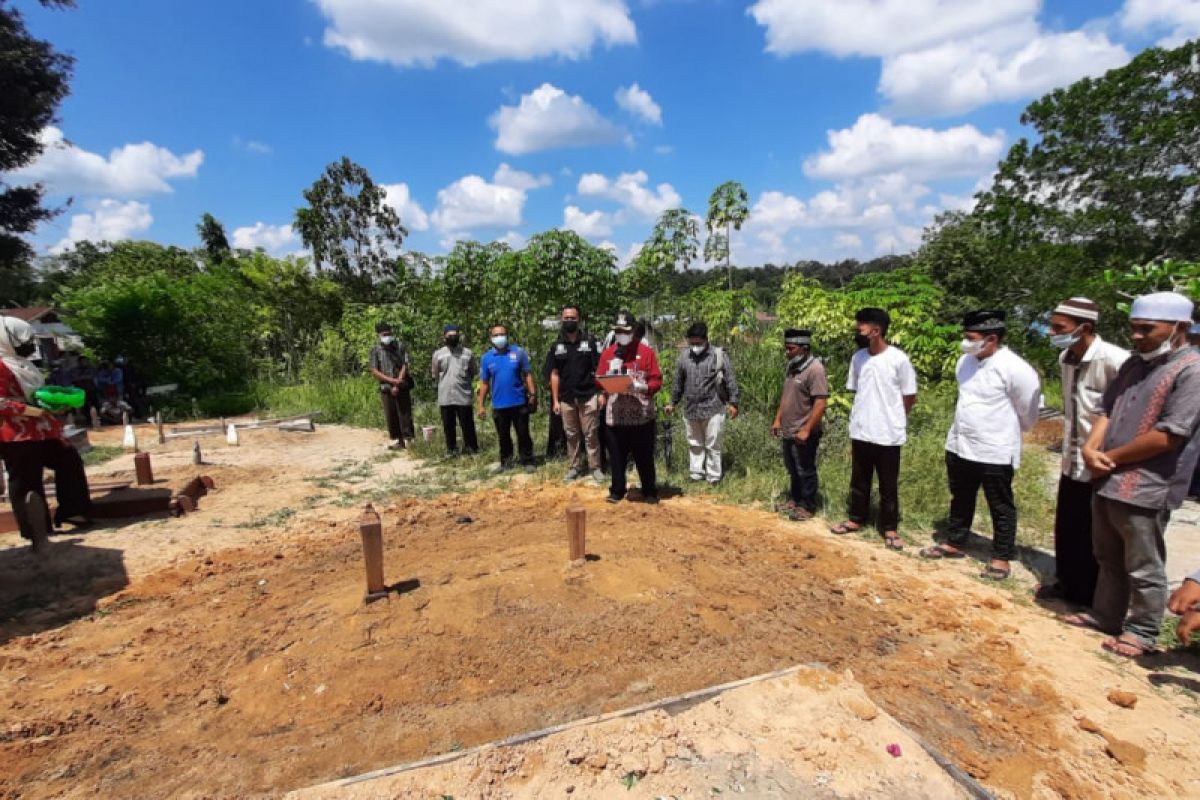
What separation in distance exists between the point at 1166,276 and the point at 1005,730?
6.29 metres

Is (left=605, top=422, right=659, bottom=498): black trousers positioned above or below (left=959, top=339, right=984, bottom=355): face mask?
below

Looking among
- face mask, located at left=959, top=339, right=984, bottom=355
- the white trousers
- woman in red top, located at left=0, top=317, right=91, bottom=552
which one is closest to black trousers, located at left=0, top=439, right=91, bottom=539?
woman in red top, located at left=0, top=317, right=91, bottom=552

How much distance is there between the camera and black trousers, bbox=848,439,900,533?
174 inches

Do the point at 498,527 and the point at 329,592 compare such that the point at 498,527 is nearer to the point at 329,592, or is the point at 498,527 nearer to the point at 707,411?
the point at 329,592

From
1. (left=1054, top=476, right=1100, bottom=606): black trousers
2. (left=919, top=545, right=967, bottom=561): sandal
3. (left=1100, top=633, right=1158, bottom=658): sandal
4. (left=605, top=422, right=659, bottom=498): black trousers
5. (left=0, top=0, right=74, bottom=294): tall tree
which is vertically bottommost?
(left=1100, top=633, right=1158, bottom=658): sandal

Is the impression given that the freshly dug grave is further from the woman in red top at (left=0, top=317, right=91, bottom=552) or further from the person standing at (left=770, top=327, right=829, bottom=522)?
the woman in red top at (left=0, top=317, right=91, bottom=552)

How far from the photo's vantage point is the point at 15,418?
14.9ft

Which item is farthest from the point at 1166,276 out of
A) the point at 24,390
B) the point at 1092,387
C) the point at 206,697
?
the point at 24,390

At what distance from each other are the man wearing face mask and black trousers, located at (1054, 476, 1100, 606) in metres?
0.39

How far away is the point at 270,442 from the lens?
937 cm

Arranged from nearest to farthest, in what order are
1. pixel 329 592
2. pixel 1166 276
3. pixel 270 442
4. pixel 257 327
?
pixel 329 592 < pixel 1166 276 < pixel 270 442 < pixel 257 327

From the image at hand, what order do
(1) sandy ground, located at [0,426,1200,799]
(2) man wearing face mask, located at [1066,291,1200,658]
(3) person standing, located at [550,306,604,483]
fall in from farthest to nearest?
1. (3) person standing, located at [550,306,604,483]
2. (2) man wearing face mask, located at [1066,291,1200,658]
3. (1) sandy ground, located at [0,426,1200,799]

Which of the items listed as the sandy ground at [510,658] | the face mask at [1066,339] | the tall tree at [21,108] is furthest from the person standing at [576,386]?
the tall tree at [21,108]

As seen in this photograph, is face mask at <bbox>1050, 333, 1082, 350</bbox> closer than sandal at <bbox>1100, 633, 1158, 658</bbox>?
No
